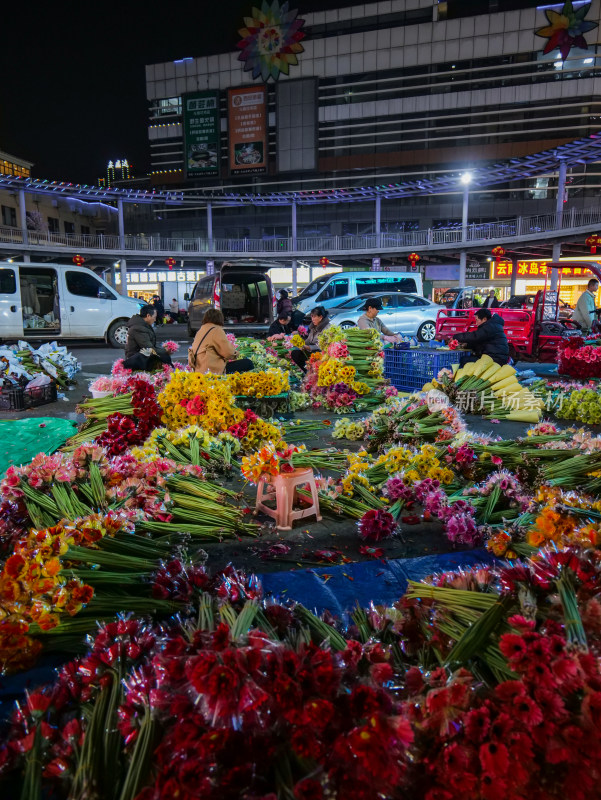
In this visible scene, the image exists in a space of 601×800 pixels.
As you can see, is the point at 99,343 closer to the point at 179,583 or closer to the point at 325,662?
the point at 179,583

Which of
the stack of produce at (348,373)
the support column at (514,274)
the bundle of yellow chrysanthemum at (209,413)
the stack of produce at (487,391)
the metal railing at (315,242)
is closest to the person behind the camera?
the bundle of yellow chrysanthemum at (209,413)

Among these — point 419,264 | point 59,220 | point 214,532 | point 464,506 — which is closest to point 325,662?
point 214,532

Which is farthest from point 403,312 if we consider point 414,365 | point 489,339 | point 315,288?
point 414,365

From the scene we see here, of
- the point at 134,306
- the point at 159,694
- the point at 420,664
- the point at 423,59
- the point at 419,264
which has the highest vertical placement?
the point at 423,59

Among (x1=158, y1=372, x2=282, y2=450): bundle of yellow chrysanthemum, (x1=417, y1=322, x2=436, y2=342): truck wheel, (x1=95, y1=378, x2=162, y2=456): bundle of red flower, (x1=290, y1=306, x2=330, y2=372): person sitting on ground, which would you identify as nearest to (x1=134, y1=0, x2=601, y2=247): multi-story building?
(x1=417, y1=322, x2=436, y2=342): truck wheel

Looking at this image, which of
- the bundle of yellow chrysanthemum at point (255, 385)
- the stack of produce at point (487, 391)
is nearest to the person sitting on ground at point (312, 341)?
the bundle of yellow chrysanthemum at point (255, 385)

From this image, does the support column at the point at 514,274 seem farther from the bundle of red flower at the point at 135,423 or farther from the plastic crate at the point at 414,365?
the bundle of red flower at the point at 135,423

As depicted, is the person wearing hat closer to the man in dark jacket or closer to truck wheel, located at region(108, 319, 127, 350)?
the man in dark jacket

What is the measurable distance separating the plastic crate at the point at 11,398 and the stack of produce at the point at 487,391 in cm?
581

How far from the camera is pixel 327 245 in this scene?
40.8 metres

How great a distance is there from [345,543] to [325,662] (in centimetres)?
214

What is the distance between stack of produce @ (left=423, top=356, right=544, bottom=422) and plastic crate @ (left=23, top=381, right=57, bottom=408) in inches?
227

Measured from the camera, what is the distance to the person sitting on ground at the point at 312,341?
9023 millimetres

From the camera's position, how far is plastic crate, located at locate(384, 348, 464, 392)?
7.44 meters
